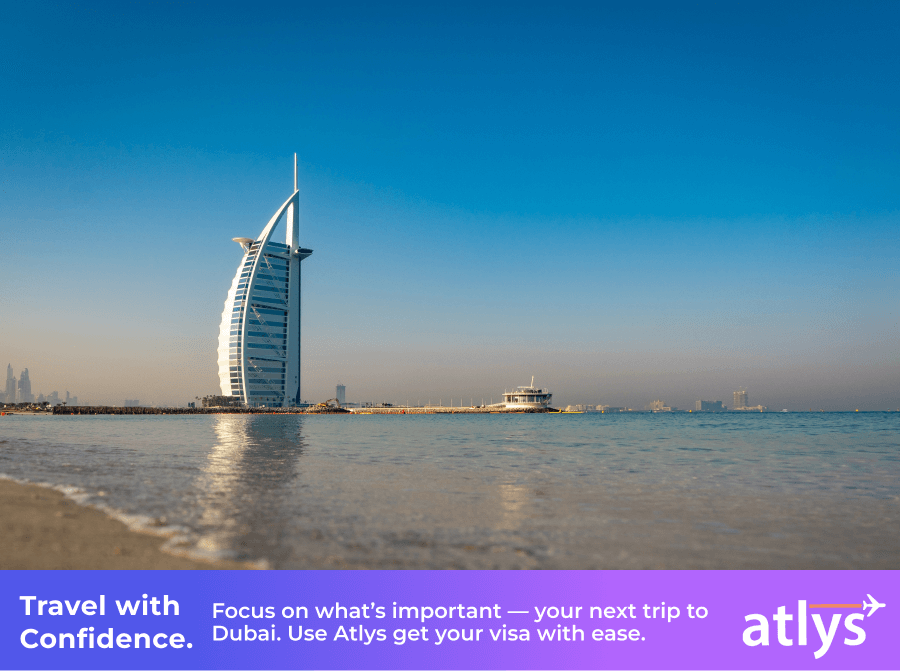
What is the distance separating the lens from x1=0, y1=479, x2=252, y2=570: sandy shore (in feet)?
18.6

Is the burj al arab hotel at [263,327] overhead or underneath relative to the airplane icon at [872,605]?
overhead

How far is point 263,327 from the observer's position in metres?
142

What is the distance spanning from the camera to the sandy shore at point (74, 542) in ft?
18.6

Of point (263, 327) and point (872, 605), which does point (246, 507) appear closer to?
point (872, 605)

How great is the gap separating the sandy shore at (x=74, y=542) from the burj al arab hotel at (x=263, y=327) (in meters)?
138

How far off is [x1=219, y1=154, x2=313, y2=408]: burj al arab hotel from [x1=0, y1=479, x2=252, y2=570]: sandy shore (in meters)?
138

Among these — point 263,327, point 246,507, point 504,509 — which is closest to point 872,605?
point 504,509

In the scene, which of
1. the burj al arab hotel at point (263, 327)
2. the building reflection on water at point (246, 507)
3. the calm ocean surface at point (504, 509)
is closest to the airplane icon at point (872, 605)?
the calm ocean surface at point (504, 509)

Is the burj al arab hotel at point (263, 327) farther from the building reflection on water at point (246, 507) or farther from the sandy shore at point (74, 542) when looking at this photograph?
the sandy shore at point (74, 542)

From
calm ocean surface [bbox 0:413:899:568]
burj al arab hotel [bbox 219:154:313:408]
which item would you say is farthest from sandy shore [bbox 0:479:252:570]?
burj al arab hotel [bbox 219:154:313:408]

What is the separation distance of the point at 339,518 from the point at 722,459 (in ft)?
53.5

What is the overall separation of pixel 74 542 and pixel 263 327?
14358 cm

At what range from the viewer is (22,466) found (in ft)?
50.5

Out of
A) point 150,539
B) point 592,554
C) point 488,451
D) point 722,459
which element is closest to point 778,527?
point 592,554
